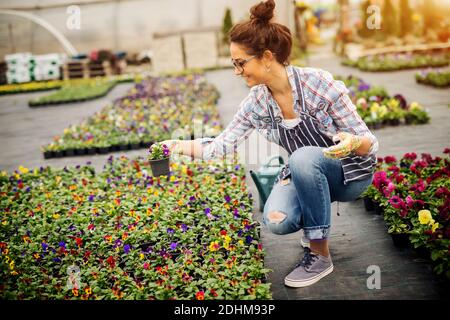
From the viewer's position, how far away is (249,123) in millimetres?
2945

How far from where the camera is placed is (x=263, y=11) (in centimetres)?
248

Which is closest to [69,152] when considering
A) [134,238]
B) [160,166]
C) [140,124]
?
[140,124]

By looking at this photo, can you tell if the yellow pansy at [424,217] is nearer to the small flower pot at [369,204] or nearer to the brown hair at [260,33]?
the small flower pot at [369,204]

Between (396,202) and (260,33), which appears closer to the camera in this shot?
(260,33)

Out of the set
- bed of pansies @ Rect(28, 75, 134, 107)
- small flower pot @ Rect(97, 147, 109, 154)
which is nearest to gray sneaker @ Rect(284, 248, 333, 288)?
small flower pot @ Rect(97, 147, 109, 154)

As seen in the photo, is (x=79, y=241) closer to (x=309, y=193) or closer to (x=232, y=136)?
(x=232, y=136)

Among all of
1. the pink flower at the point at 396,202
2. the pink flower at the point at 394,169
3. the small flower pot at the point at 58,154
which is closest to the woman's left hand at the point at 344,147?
the pink flower at the point at 396,202

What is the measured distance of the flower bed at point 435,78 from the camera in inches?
364

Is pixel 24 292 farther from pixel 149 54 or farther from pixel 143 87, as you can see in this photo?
pixel 149 54

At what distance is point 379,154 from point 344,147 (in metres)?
3.42

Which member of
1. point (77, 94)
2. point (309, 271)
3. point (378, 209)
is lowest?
Result: point (309, 271)

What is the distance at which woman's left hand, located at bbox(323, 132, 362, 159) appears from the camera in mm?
2354
